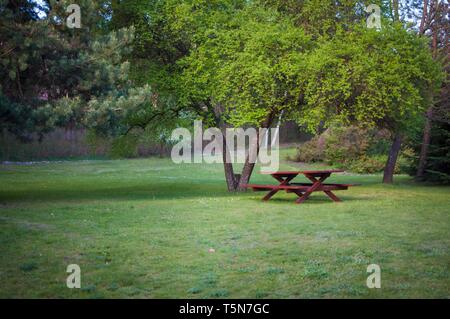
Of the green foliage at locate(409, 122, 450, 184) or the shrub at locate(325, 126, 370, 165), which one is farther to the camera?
the shrub at locate(325, 126, 370, 165)

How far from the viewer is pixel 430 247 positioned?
26.5ft

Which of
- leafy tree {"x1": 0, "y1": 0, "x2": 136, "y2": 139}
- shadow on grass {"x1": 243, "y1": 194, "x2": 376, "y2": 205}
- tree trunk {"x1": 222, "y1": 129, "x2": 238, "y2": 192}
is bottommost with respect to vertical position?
shadow on grass {"x1": 243, "y1": 194, "x2": 376, "y2": 205}

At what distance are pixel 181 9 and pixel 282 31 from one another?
325cm

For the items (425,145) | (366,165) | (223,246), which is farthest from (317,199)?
(366,165)

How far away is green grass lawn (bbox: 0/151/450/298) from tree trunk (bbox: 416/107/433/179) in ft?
17.0

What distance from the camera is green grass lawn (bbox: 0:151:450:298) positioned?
229 inches

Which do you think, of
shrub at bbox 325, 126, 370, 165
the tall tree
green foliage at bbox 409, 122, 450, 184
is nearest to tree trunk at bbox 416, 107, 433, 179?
the tall tree

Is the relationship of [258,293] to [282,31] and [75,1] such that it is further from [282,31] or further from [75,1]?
[282,31]

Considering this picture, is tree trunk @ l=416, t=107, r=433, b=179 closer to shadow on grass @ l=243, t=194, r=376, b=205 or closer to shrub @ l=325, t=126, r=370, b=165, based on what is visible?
shadow on grass @ l=243, t=194, r=376, b=205

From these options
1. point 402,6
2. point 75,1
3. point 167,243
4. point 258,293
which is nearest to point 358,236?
point 167,243

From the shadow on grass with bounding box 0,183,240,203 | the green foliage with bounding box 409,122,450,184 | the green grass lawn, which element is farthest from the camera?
the green foliage with bounding box 409,122,450,184

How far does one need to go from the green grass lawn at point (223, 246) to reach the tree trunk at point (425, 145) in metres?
5.20

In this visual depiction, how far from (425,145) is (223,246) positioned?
→ 15.3 m

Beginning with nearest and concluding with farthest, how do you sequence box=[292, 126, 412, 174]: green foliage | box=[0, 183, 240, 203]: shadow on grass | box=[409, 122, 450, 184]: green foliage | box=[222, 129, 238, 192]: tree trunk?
box=[0, 183, 240, 203]: shadow on grass < box=[222, 129, 238, 192]: tree trunk < box=[409, 122, 450, 184]: green foliage < box=[292, 126, 412, 174]: green foliage
